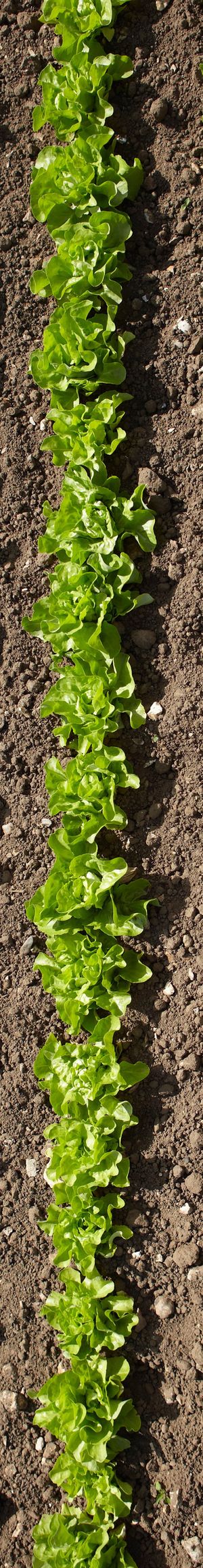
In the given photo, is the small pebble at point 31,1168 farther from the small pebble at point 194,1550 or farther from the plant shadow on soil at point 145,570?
the small pebble at point 194,1550

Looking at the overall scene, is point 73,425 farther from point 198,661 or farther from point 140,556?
point 198,661

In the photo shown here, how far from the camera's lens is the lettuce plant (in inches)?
88.6

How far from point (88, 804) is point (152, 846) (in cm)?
21

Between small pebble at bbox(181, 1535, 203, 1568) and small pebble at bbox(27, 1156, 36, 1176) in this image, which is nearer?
small pebble at bbox(181, 1535, 203, 1568)

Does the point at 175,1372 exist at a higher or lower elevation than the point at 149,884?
lower

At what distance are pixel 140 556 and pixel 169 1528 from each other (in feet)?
6.56

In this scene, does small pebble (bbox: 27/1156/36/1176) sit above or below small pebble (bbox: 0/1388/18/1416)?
above

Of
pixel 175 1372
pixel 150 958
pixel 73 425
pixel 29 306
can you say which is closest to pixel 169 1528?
pixel 175 1372

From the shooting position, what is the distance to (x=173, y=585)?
2475 millimetres

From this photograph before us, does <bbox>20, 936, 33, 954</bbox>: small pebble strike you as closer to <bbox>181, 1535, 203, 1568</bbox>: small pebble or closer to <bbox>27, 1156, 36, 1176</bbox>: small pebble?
<bbox>27, 1156, 36, 1176</bbox>: small pebble

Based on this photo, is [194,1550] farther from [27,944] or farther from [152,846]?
[152,846]

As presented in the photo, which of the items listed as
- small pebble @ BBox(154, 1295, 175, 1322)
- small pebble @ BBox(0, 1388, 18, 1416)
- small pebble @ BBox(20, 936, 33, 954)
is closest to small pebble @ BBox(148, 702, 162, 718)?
small pebble @ BBox(20, 936, 33, 954)

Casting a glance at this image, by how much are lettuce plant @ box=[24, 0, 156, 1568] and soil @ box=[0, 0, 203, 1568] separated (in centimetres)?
6

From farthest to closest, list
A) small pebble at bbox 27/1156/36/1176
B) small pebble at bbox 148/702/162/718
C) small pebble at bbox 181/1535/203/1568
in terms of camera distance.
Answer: small pebble at bbox 27/1156/36/1176 < small pebble at bbox 148/702/162/718 < small pebble at bbox 181/1535/203/1568
